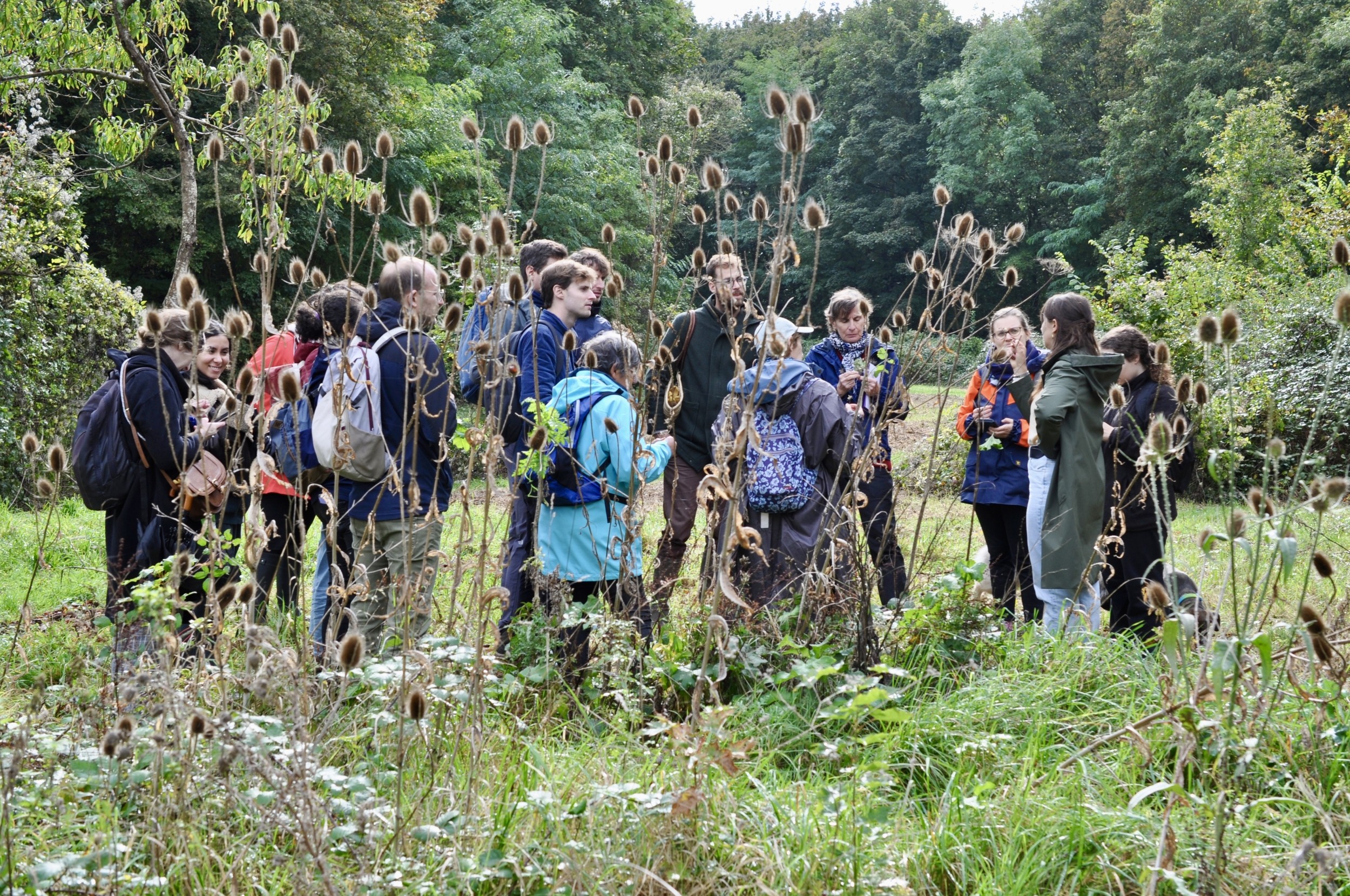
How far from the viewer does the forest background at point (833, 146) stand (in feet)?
33.9

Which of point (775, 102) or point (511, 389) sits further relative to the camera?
point (511, 389)

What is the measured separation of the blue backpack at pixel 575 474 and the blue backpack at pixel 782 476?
3.15 ft

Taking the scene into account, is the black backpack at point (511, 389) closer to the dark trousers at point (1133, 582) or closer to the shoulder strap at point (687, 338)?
the shoulder strap at point (687, 338)

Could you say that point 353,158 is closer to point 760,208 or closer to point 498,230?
point 498,230

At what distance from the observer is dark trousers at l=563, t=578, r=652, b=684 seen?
376 cm

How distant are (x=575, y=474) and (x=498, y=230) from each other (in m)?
1.45

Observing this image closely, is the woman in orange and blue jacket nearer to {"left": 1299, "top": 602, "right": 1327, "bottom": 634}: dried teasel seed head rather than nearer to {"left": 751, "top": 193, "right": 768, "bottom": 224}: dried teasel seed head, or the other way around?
{"left": 751, "top": 193, "right": 768, "bottom": 224}: dried teasel seed head

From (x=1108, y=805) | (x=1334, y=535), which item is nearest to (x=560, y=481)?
(x=1108, y=805)

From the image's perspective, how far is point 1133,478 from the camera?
512 cm

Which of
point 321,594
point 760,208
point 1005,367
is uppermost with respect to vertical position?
point 760,208

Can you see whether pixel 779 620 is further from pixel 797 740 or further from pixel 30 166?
pixel 30 166

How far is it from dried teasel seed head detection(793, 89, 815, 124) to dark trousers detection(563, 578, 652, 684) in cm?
178

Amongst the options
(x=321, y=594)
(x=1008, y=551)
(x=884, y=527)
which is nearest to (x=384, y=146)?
(x=321, y=594)

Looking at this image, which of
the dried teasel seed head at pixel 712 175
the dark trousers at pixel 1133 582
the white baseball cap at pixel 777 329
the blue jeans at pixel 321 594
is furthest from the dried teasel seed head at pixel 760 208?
the dark trousers at pixel 1133 582
